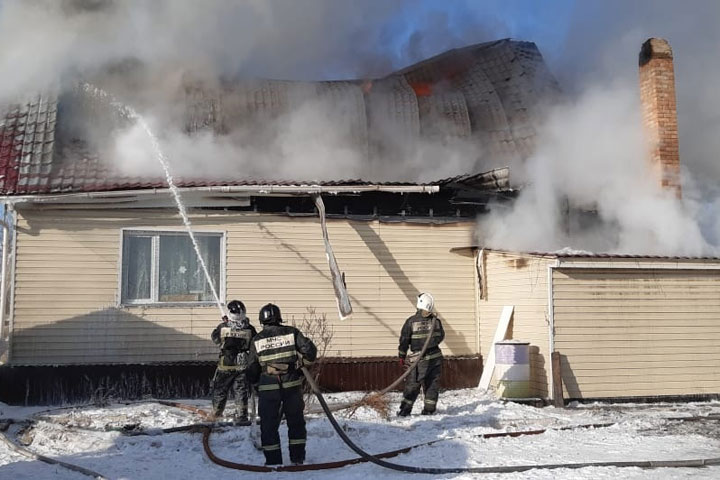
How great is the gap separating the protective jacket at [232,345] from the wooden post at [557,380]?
444cm

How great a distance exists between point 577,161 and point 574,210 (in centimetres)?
104

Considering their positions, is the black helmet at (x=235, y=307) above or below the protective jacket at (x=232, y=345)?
above

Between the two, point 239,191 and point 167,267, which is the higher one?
point 239,191

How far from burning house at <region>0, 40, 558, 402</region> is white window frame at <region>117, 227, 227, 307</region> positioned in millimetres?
18

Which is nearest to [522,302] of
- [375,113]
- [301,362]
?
[301,362]

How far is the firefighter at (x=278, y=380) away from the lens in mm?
6789

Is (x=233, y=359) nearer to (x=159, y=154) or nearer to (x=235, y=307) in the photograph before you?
(x=235, y=307)

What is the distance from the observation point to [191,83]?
14844mm

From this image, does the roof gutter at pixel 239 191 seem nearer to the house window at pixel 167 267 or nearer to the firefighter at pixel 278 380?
the house window at pixel 167 267

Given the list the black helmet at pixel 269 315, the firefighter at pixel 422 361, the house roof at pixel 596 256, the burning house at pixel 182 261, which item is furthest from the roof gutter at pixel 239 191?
the black helmet at pixel 269 315

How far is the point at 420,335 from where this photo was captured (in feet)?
31.1

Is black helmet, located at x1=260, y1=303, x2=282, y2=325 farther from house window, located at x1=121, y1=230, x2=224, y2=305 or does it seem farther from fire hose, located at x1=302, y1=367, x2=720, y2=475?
house window, located at x1=121, y1=230, x2=224, y2=305

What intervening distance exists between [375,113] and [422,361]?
7.53 meters

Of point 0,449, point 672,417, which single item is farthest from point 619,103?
point 0,449
